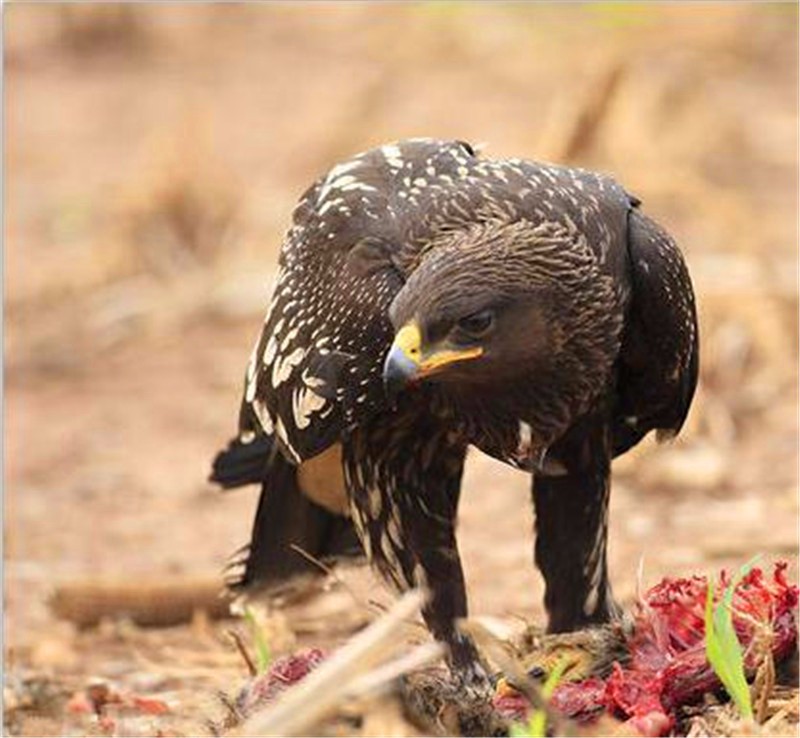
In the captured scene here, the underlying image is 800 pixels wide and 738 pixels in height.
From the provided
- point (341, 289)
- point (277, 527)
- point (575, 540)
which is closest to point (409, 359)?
point (341, 289)

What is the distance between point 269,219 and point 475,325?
875cm

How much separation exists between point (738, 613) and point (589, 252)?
1.01 m

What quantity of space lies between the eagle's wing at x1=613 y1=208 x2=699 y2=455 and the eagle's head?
10.4 inches

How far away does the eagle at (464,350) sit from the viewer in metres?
5.41

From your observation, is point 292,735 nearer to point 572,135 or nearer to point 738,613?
point 738,613

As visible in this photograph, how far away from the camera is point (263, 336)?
254 inches

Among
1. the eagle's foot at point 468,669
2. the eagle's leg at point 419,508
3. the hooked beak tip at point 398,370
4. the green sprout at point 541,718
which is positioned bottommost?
the green sprout at point 541,718

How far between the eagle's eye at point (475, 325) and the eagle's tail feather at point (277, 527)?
1720 millimetres

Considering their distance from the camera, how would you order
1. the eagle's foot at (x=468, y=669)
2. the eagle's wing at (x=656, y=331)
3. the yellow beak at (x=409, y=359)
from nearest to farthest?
the yellow beak at (x=409, y=359)
the eagle's foot at (x=468, y=669)
the eagle's wing at (x=656, y=331)

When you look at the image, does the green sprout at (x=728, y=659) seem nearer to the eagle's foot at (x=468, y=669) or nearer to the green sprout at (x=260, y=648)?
the eagle's foot at (x=468, y=669)

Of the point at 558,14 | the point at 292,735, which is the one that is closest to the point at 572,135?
the point at 292,735

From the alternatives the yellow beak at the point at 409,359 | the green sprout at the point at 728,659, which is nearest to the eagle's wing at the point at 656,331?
the yellow beak at the point at 409,359

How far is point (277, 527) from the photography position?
23.2 feet

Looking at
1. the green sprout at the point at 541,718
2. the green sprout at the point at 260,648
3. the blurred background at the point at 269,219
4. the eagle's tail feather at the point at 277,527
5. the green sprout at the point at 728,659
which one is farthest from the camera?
the blurred background at the point at 269,219
